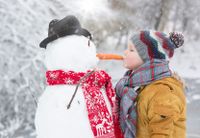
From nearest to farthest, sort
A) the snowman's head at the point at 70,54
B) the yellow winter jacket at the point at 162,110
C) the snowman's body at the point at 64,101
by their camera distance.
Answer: the yellow winter jacket at the point at 162,110
the snowman's body at the point at 64,101
the snowman's head at the point at 70,54

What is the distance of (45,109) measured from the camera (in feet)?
8.31

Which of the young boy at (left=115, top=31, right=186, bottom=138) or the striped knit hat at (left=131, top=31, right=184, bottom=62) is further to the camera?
the striped knit hat at (left=131, top=31, right=184, bottom=62)

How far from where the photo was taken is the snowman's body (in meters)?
2.50

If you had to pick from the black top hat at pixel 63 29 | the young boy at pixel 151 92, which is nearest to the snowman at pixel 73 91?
the black top hat at pixel 63 29

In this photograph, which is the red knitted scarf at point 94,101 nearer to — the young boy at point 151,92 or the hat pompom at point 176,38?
the young boy at point 151,92

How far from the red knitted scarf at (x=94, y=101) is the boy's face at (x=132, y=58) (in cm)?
18

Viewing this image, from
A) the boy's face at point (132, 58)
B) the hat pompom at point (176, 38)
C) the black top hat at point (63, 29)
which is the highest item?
the black top hat at point (63, 29)

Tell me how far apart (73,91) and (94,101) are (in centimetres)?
13

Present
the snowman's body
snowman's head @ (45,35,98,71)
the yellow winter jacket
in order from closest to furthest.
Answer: the yellow winter jacket → the snowman's body → snowman's head @ (45,35,98,71)

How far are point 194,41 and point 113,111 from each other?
1643 cm

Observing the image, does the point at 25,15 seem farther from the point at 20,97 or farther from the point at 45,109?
the point at 45,109

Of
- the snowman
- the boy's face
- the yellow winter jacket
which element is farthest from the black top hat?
the yellow winter jacket

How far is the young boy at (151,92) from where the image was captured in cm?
238

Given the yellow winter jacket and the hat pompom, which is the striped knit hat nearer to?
the hat pompom
